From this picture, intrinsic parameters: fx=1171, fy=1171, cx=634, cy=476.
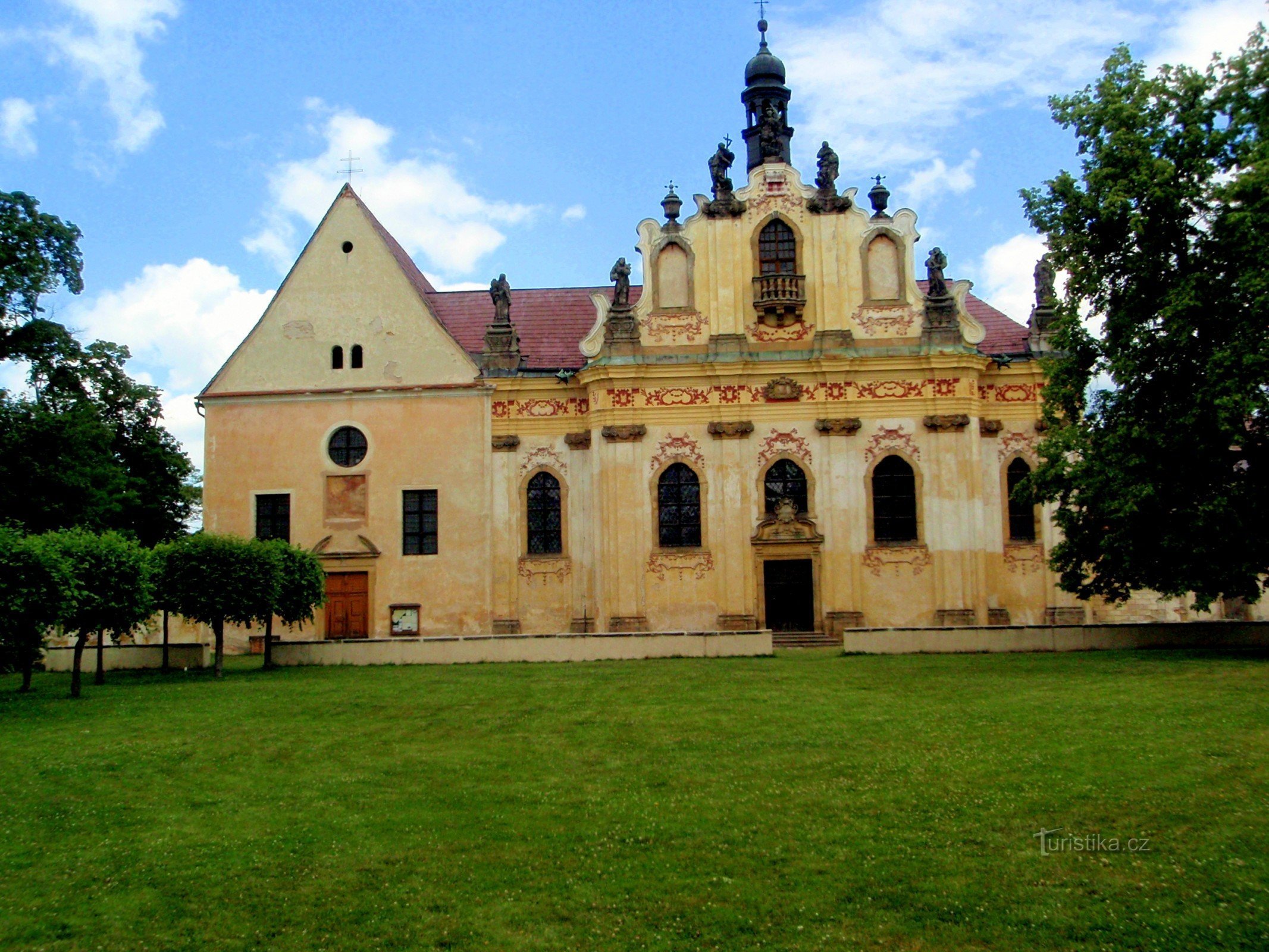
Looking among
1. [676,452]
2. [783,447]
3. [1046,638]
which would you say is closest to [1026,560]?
[1046,638]

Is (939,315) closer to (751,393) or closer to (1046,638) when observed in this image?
(751,393)

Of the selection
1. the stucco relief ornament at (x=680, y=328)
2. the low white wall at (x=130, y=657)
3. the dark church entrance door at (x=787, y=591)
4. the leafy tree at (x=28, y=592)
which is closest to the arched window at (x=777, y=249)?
the stucco relief ornament at (x=680, y=328)

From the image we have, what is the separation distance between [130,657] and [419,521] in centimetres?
982

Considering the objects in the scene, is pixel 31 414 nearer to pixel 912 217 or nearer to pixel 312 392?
pixel 312 392

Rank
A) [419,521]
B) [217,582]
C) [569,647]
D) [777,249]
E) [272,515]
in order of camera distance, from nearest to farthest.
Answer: [217,582]
[569,647]
[777,249]
[419,521]
[272,515]

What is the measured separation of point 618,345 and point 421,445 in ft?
24.4

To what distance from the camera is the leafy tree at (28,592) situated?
2253 centimetres

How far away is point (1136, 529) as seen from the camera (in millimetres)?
26844

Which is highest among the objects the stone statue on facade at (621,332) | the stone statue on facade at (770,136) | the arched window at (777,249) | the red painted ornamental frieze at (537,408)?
the stone statue on facade at (770,136)

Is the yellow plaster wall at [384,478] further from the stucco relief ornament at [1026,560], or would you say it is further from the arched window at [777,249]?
the stucco relief ornament at [1026,560]

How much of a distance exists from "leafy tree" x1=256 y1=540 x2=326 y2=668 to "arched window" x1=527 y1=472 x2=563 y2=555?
8069 millimetres

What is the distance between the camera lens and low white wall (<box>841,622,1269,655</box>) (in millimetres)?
30188

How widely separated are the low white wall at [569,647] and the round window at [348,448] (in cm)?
1001

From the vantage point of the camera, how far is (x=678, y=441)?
3769 cm
